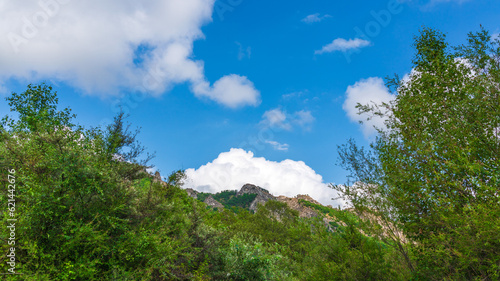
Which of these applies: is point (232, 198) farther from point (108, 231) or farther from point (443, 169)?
point (443, 169)

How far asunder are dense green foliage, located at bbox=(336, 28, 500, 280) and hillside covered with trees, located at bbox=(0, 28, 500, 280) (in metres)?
0.05

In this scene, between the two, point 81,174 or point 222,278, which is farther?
point 222,278

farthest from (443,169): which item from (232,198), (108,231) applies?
(232,198)

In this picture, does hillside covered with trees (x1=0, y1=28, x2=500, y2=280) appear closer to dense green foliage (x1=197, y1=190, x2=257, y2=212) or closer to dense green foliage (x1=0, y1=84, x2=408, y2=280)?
dense green foliage (x1=0, y1=84, x2=408, y2=280)

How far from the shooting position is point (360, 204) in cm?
1116

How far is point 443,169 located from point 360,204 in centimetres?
403

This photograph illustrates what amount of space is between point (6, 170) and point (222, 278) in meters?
10.4

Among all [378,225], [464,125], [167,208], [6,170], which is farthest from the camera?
[167,208]

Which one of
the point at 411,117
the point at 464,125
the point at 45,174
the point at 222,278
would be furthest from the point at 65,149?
the point at 464,125

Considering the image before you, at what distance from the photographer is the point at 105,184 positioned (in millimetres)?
9445

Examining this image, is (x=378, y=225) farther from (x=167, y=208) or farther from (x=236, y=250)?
(x=167, y=208)

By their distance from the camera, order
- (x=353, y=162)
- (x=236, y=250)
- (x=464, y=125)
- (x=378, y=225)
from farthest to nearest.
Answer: (x=236, y=250) → (x=353, y=162) → (x=378, y=225) → (x=464, y=125)

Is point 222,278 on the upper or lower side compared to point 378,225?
lower

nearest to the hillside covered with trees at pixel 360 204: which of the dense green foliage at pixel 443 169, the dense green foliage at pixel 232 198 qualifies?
the dense green foliage at pixel 443 169
